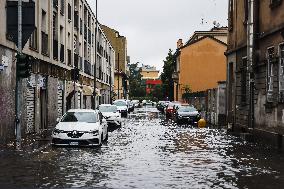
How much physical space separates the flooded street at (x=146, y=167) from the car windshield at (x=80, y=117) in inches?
50.4

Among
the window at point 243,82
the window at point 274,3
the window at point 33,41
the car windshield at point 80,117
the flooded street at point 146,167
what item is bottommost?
the flooded street at point 146,167

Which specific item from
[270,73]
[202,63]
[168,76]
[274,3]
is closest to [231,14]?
[270,73]

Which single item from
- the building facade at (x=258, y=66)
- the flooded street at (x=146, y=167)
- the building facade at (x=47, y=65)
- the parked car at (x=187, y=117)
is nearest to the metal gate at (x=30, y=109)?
the building facade at (x=47, y=65)

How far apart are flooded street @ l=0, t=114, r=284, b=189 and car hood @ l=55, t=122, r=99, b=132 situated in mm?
838

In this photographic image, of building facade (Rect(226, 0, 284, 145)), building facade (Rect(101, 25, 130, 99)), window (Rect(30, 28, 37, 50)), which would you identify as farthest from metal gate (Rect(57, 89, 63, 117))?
building facade (Rect(101, 25, 130, 99))

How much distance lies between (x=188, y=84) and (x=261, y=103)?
4934 centimetres

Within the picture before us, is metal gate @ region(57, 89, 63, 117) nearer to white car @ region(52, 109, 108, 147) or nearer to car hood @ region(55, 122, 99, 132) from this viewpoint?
white car @ region(52, 109, 108, 147)

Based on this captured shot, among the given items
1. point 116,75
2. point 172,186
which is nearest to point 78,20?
point 172,186

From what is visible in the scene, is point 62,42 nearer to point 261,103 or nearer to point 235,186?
point 261,103

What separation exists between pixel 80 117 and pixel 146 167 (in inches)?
291

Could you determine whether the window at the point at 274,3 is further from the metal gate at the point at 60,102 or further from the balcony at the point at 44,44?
the metal gate at the point at 60,102

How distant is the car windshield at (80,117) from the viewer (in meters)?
20.6

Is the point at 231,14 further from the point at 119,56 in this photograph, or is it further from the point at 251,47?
the point at 119,56

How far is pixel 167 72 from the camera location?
102 meters
